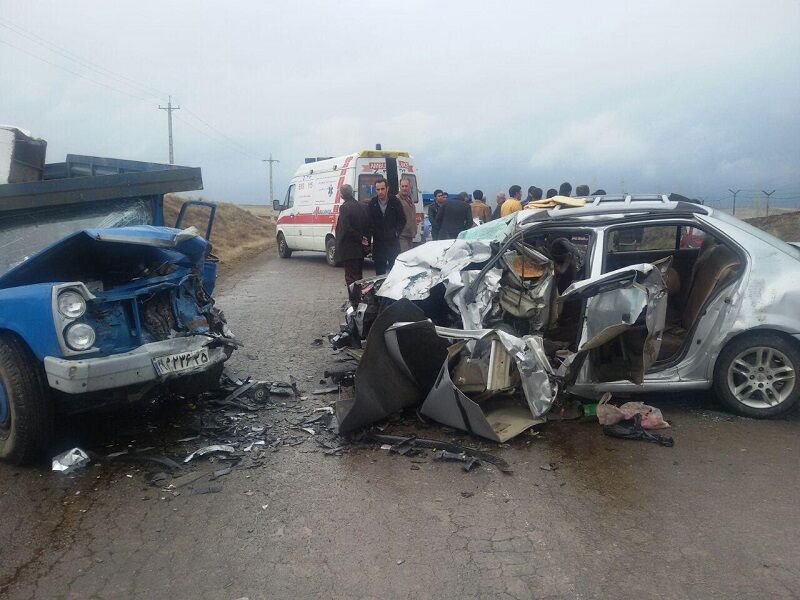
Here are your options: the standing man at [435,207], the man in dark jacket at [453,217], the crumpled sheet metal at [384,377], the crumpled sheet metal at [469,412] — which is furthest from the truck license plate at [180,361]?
→ the standing man at [435,207]

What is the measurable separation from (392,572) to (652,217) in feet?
11.8

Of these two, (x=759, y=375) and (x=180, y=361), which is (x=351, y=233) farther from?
(x=759, y=375)

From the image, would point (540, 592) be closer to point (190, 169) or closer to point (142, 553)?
point (142, 553)

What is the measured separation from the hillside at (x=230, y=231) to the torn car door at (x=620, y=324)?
14.5 m

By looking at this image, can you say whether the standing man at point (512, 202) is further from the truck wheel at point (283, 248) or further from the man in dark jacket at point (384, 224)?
the truck wheel at point (283, 248)

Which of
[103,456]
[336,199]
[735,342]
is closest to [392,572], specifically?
[103,456]

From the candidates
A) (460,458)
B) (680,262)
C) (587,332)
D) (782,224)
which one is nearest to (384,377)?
(460,458)

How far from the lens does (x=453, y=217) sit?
11148mm

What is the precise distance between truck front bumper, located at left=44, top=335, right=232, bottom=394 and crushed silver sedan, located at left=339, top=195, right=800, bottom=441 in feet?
4.31

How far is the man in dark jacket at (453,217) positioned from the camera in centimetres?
1115

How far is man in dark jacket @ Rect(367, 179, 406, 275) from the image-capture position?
918 cm

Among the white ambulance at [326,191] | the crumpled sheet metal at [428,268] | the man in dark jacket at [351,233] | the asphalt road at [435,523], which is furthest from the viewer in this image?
the white ambulance at [326,191]

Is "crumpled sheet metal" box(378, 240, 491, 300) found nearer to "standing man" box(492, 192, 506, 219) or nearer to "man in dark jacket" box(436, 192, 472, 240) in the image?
"man in dark jacket" box(436, 192, 472, 240)

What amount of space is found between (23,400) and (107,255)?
4.17 ft
